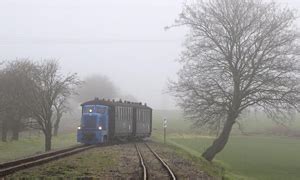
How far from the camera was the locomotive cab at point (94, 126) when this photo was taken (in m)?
36.0

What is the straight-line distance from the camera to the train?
36156 mm

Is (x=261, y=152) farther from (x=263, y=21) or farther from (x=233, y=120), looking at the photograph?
(x=263, y=21)

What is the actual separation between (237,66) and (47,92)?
60.5 ft

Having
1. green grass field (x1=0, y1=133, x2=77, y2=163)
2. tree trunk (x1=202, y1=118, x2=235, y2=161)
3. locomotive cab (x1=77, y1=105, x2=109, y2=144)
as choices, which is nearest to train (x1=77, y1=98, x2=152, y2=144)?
locomotive cab (x1=77, y1=105, x2=109, y2=144)

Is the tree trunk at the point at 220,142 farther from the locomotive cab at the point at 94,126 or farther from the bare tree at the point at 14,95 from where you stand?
the bare tree at the point at 14,95

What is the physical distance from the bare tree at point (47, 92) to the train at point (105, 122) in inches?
165

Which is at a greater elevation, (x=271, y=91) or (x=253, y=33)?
(x=253, y=33)

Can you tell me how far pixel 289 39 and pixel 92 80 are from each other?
429ft

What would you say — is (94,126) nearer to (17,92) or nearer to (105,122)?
(105,122)

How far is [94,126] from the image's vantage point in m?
36.0

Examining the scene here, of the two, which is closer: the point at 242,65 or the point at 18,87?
the point at 242,65

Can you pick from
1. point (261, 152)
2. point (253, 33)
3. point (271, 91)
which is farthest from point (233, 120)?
point (261, 152)

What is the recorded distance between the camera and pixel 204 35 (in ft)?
111

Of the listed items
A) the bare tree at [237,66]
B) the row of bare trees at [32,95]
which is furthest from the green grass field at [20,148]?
the bare tree at [237,66]
